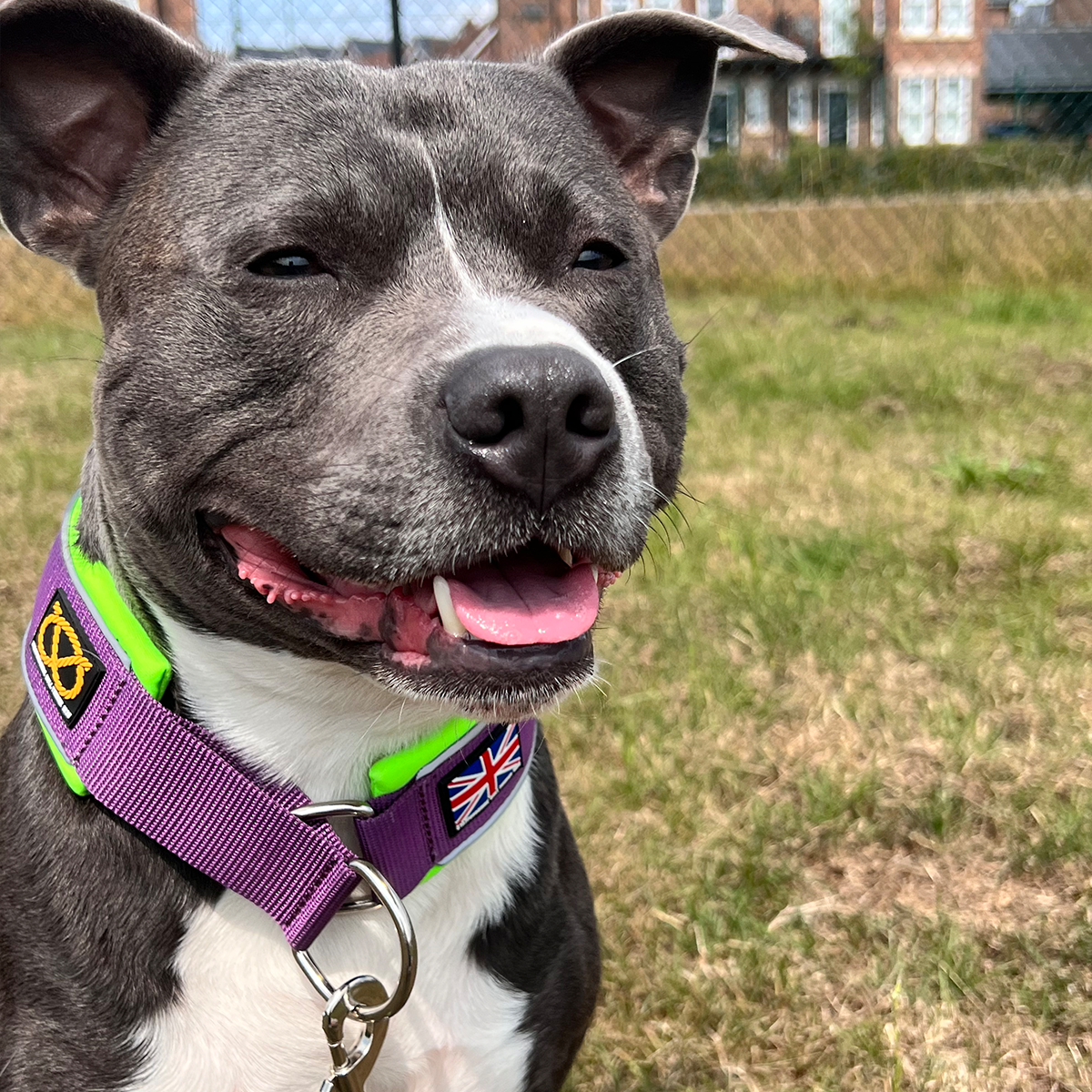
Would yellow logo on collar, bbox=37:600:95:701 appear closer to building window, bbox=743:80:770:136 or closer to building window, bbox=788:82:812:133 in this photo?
building window, bbox=743:80:770:136

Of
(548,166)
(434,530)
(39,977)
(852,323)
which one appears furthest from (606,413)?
(852,323)

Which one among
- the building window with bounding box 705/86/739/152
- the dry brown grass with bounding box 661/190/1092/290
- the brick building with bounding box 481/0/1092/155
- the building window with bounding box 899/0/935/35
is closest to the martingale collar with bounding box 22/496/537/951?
the brick building with bounding box 481/0/1092/155

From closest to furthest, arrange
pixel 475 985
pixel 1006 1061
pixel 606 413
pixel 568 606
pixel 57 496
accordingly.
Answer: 1. pixel 606 413
2. pixel 568 606
3. pixel 475 985
4. pixel 1006 1061
5. pixel 57 496

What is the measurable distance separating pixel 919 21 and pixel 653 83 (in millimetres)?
18445

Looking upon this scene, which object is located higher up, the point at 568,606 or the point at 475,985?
the point at 568,606

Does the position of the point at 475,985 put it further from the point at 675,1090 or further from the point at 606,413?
the point at 606,413

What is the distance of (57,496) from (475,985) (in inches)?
179

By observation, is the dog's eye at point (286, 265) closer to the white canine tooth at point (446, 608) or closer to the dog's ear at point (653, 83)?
the white canine tooth at point (446, 608)

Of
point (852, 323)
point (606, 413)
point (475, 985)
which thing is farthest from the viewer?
point (852, 323)

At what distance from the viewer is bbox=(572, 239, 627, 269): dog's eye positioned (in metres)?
2.14

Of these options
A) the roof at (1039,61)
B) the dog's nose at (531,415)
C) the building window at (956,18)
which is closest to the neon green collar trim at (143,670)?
the dog's nose at (531,415)

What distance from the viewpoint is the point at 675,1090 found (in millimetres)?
2508

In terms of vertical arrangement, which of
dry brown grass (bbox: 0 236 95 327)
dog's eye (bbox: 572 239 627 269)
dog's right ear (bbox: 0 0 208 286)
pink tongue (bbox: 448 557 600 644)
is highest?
dog's right ear (bbox: 0 0 208 286)

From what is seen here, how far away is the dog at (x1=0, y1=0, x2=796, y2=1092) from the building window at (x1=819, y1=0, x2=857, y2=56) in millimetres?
14231
